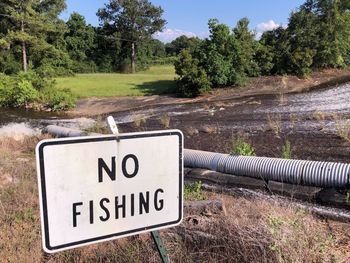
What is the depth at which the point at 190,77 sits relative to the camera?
29.5m

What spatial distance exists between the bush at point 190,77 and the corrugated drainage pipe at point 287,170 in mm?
20645

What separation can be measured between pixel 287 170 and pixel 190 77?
22.5 m

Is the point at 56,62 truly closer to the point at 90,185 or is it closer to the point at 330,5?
the point at 330,5

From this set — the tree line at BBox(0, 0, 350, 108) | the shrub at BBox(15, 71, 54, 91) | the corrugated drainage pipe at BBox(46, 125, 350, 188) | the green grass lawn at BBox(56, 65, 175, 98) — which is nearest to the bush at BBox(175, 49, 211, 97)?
the tree line at BBox(0, 0, 350, 108)

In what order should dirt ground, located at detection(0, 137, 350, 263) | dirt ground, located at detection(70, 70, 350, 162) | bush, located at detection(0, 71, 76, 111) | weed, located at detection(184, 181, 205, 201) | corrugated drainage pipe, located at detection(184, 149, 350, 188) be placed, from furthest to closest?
bush, located at detection(0, 71, 76, 111) → dirt ground, located at detection(70, 70, 350, 162) → corrugated drainage pipe, located at detection(184, 149, 350, 188) → weed, located at detection(184, 181, 205, 201) → dirt ground, located at detection(0, 137, 350, 263)

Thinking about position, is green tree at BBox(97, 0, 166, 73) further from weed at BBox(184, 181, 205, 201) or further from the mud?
weed at BBox(184, 181, 205, 201)

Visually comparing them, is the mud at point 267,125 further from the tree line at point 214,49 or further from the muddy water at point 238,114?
the tree line at point 214,49

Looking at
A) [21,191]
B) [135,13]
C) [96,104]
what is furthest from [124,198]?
[135,13]

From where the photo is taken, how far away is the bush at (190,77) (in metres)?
29.4

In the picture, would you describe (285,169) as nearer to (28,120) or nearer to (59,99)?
(28,120)

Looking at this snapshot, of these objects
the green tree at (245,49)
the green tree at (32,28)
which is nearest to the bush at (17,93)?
the green tree at (32,28)

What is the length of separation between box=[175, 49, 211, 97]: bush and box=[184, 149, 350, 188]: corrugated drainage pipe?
2064 centimetres

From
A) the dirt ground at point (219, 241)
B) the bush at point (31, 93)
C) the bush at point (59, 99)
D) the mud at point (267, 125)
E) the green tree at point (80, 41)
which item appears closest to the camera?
the dirt ground at point (219, 241)

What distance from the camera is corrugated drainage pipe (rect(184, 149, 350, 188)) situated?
275 inches
